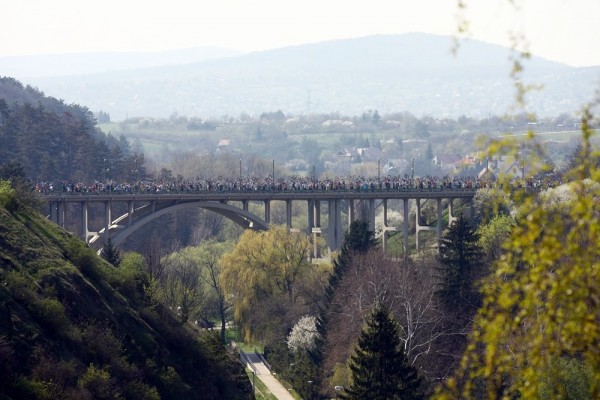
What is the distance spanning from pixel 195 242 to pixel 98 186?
37.1 m

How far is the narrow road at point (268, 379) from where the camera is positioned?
5777cm

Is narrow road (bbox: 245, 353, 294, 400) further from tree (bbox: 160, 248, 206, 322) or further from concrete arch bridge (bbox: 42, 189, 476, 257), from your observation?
concrete arch bridge (bbox: 42, 189, 476, 257)

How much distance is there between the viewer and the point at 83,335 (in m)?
39.4

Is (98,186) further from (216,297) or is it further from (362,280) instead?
(362,280)

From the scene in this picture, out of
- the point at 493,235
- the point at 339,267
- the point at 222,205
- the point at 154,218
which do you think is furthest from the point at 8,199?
the point at 222,205

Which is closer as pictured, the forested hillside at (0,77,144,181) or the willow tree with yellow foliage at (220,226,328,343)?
the willow tree with yellow foliage at (220,226,328,343)

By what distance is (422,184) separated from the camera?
96.9 meters

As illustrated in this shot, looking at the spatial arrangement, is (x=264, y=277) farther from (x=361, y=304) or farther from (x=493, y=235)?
(x=361, y=304)

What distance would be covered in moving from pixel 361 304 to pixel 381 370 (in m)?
16.3

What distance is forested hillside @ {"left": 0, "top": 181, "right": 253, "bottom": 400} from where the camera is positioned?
116 ft

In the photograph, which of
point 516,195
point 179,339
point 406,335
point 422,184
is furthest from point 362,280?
point 516,195

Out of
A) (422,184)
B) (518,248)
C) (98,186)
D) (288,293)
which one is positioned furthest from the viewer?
(422,184)

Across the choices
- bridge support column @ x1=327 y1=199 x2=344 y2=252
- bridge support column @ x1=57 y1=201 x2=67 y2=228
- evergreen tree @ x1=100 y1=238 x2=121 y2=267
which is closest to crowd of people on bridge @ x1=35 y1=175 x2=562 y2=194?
bridge support column @ x1=57 y1=201 x2=67 y2=228

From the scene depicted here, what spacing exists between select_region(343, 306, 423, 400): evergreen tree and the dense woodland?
0.17 feet
